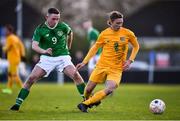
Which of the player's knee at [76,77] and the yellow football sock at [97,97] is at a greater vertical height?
the player's knee at [76,77]

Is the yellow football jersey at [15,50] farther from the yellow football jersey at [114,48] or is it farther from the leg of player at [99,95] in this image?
the leg of player at [99,95]

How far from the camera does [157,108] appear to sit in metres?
14.7

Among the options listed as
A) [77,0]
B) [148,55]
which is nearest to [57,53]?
[148,55]

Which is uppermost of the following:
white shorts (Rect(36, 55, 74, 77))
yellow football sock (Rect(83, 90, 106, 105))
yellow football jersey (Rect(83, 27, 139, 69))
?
yellow football jersey (Rect(83, 27, 139, 69))

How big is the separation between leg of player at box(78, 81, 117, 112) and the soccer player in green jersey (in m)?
1.08

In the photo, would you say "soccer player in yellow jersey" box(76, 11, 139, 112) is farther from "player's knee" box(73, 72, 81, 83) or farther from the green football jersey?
the green football jersey

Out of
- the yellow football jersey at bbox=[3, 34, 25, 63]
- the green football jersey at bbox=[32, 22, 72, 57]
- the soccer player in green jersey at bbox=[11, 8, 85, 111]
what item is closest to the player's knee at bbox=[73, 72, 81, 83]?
the soccer player in green jersey at bbox=[11, 8, 85, 111]

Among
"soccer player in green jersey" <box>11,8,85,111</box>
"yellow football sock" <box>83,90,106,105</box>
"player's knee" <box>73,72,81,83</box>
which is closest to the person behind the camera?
"yellow football sock" <box>83,90,106,105</box>

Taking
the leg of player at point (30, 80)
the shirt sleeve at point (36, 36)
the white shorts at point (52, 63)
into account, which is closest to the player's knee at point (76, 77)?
the white shorts at point (52, 63)

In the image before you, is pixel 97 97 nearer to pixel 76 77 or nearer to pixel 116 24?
pixel 76 77

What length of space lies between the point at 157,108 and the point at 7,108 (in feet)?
12.2

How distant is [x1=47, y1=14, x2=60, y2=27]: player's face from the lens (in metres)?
15.4

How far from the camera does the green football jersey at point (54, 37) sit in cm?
1555

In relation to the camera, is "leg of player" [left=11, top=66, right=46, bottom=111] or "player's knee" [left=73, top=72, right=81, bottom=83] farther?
"player's knee" [left=73, top=72, right=81, bottom=83]
